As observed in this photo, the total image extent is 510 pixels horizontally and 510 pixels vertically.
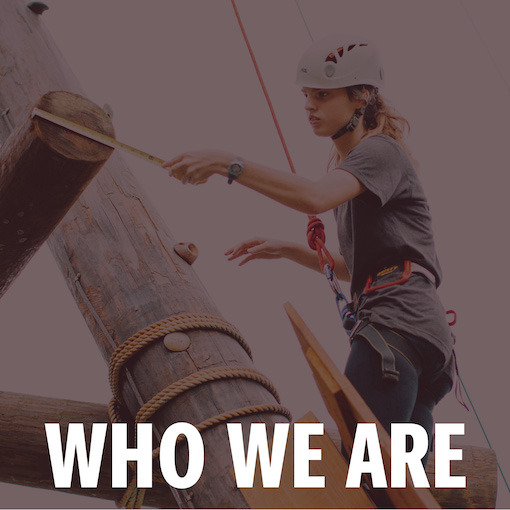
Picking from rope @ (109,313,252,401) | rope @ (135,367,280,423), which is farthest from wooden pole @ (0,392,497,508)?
rope @ (135,367,280,423)

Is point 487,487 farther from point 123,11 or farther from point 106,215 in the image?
point 123,11

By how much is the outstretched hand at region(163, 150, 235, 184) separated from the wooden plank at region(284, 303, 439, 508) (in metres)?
0.37

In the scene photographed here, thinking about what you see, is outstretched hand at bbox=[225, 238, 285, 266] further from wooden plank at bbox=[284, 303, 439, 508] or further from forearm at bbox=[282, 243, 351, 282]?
wooden plank at bbox=[284, 303, 439, 508]

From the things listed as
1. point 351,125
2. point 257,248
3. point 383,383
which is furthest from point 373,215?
point 257,248

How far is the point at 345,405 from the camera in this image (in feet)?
5.08

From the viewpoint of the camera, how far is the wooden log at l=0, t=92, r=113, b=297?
5.51 ft

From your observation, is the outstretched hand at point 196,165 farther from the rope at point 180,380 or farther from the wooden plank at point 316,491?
the wooden plank at point 316,491

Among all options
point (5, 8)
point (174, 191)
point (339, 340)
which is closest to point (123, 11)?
point (174, 191)

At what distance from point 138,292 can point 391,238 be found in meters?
0.68

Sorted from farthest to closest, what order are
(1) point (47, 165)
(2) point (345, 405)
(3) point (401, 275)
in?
(3) point (401, 275), (1) point (47, 165), (2) point (345, 405)

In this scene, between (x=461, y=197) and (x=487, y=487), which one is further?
(x=461, y=197)

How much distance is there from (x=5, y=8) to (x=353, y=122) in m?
1.46

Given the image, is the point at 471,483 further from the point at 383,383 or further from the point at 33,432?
the point at 33,432

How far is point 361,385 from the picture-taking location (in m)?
1.87
